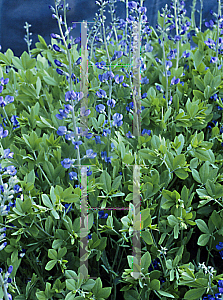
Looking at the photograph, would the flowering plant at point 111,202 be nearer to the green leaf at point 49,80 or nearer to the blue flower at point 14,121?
the blue flower at point 14,121

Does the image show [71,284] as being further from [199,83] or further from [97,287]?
[199,83]

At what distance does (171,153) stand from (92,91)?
1.99 ft

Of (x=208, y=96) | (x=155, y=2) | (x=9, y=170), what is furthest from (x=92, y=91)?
(x=155, y=2)

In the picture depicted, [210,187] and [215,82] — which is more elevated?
[215,82]

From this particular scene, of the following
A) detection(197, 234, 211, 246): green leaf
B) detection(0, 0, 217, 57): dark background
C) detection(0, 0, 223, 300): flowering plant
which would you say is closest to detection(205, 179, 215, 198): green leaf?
detection(0, 0, 223, 300): flowering plant

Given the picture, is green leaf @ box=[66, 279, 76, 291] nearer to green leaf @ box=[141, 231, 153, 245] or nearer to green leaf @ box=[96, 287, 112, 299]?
green leaf @ box=[96, 287, 112, 299]

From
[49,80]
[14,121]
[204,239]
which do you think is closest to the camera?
[204,239]

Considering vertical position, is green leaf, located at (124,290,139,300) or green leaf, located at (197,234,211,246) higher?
green leaf, located at (197,234,211,246)

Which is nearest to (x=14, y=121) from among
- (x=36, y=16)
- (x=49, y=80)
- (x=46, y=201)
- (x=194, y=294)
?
(x=49, y=80)

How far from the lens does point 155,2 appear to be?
9.93 ft

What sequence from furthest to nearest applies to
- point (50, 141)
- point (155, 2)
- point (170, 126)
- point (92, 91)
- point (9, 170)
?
point (155, 2) → point (92, 91) → point (170, 126) → point (50, 141) → point (9, 170)

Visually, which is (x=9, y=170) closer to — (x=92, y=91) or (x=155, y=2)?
(x=92, y=91)

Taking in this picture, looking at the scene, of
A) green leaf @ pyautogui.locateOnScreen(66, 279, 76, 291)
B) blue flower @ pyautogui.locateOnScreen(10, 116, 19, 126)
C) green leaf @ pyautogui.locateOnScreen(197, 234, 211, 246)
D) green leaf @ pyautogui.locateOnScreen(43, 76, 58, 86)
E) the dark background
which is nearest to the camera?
green leaf @ pyautogui.locateOnScreen(66, 279, 76, 291)

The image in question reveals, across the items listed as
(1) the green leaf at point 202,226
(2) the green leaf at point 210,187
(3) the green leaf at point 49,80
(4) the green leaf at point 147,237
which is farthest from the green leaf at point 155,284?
(3) the green leaf at point 49,80
